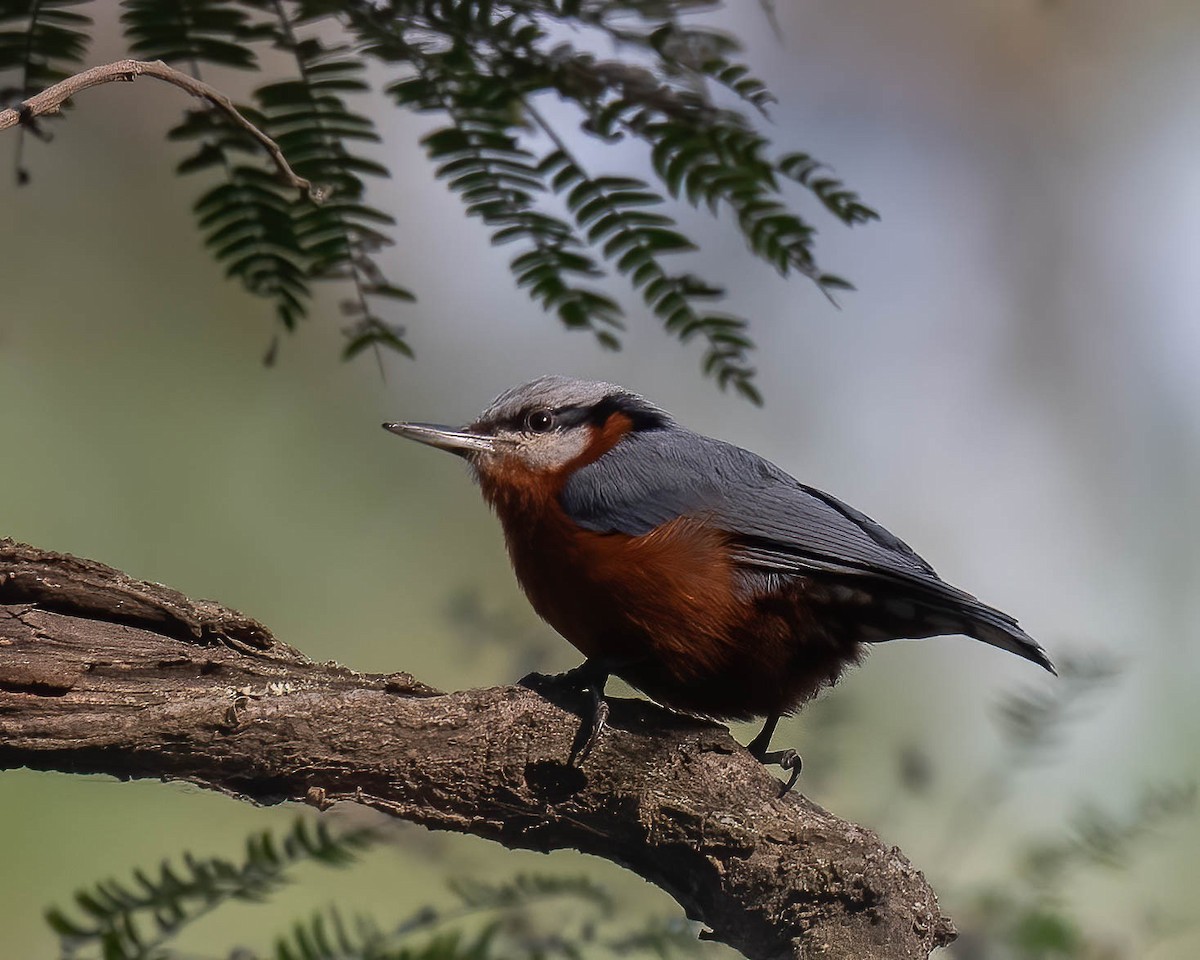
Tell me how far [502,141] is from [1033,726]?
1405 mm

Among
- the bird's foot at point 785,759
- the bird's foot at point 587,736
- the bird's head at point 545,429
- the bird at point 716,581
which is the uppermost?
the bird's head at point 545,429

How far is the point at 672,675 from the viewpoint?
152 centimetres

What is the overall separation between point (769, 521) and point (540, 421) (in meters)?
0.41

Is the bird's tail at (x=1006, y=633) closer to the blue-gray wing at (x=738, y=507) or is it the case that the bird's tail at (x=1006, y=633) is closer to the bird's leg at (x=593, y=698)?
the blue-gray wing at (x=738, y=507)

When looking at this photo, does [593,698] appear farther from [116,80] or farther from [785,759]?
[116,80]

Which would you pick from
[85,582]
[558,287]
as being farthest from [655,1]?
[85,582]

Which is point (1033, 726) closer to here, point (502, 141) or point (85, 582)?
point (502, 141)

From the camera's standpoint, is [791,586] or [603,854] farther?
[791,586]

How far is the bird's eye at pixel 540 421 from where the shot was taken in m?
1.75

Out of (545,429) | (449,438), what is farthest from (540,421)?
(449,438)

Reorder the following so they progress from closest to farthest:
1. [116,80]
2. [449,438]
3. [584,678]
→ [116,80] < [584,678] < [449,438]

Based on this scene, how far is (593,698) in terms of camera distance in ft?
4.50

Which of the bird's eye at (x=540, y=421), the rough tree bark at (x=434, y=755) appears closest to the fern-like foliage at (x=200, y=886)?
the rough tree bark at (x=434, y=755)

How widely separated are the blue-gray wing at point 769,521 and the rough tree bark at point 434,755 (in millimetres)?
251
